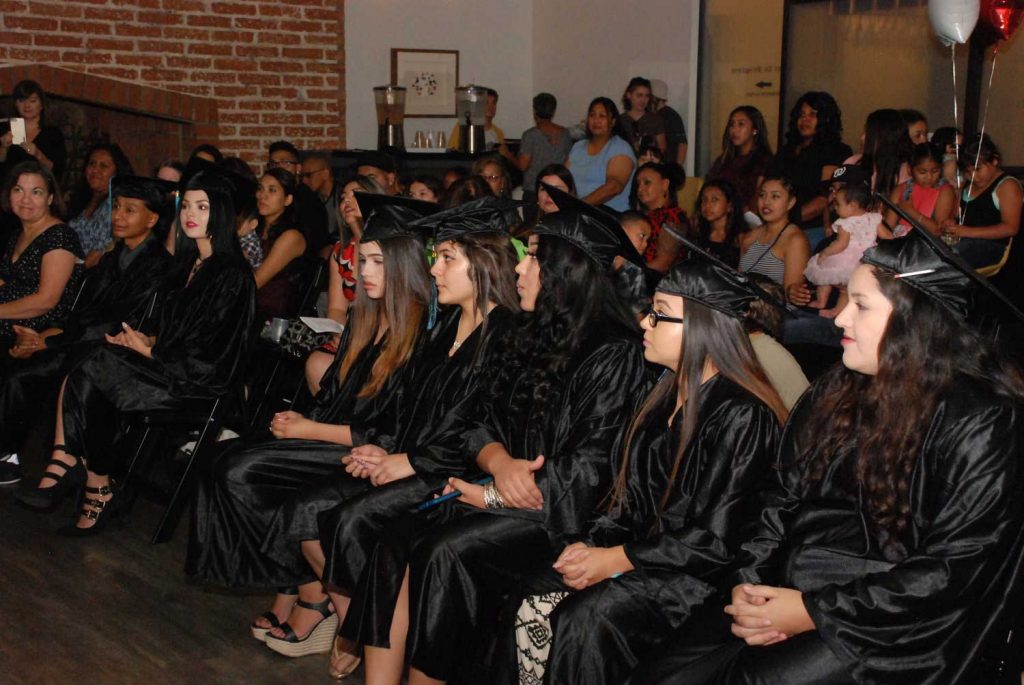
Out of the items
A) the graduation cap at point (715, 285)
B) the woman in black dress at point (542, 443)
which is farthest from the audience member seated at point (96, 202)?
the graduation cap at point (715, 285)

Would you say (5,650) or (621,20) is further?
(621,20)

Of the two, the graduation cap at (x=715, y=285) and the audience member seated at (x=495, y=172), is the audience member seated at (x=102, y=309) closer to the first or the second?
the audience member seated at (x=495, y=172)

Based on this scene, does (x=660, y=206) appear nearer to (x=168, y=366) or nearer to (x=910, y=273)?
(x=168, y=366)

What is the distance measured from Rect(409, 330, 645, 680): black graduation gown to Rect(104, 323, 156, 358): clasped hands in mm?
2226

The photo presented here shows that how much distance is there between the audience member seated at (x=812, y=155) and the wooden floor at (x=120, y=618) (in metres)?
3.89

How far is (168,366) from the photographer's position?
5.01 meters

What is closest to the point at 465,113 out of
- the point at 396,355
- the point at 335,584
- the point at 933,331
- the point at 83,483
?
the point at 83,483

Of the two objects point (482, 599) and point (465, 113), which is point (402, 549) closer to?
point (482, 599)

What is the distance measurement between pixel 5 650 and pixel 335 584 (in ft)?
3.92

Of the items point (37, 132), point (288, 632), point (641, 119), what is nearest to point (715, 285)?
point (288, 632)

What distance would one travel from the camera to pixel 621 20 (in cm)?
1005

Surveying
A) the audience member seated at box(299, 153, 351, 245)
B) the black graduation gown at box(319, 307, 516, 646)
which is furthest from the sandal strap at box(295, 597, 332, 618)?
the audience member seated at box(299, 153, 351, 245)

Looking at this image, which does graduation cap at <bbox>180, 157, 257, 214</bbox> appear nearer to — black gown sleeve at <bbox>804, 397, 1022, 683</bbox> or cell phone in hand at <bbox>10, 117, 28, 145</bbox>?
cell phone in hand at <bbox>10, 117, 28, 145</bbox>

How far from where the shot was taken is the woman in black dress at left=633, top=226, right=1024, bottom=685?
2.38 m
